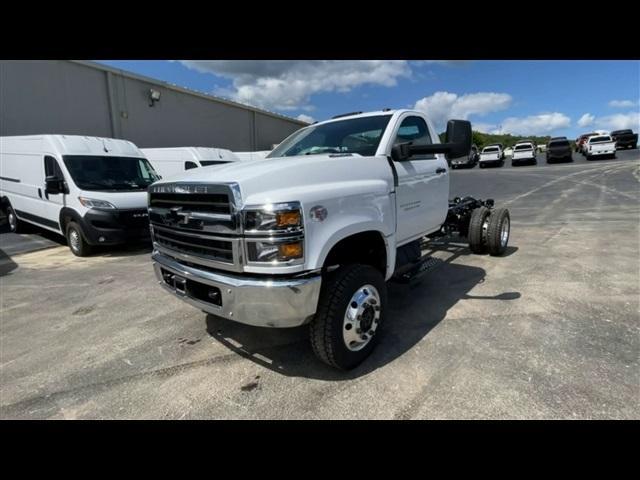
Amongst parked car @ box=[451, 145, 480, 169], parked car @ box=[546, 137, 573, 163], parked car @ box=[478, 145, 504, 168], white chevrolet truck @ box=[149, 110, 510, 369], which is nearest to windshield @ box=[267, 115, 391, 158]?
white chevrolet truck @ box=[149, 110, 510, 369]

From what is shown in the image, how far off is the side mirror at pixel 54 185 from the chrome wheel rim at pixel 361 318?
739cm

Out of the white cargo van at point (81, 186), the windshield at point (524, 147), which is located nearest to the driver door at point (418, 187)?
the white cargo van at point (81, 186)

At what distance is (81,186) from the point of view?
7484mm

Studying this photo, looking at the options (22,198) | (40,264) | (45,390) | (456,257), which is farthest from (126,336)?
(22,198)

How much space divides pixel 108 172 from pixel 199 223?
678cm

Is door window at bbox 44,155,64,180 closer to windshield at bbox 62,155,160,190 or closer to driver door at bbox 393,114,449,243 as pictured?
windshield at bbox 62,155,160,190

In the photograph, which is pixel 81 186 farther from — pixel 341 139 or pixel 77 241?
pixel 341 139

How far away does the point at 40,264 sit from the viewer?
22.7ft

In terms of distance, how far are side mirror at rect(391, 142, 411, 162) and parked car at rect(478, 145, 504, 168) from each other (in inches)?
1320

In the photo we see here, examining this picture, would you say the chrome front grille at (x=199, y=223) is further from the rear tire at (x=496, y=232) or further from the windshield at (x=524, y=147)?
the windshield at (x=524, y=147)

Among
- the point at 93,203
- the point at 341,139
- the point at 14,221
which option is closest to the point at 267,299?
the point at 341,139

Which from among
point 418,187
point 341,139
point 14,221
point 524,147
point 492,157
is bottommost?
point 14,221
